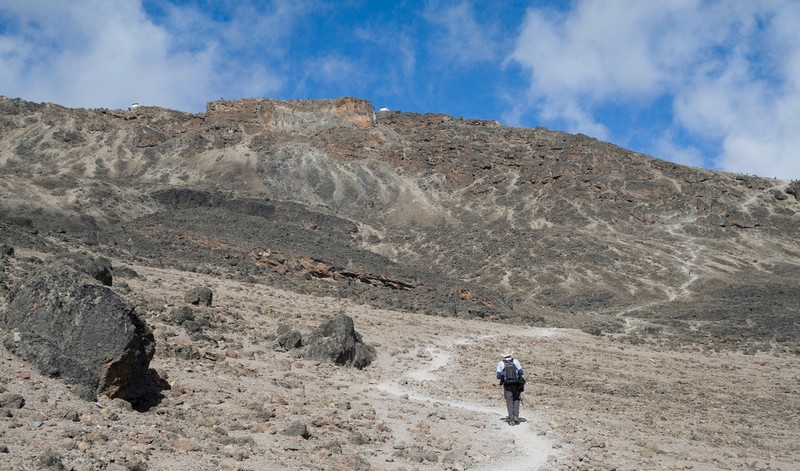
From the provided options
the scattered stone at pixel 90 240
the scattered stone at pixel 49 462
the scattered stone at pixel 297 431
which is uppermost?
the scattered stone at pixel 90 240

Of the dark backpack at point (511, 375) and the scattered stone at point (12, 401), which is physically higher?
the dark backpack at point (511, 375)

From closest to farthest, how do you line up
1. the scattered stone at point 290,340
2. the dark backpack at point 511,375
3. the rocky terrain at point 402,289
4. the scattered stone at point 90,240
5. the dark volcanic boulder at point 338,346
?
the rocky terrain at point 402,289 → the dark backpack at point 511,375 → the dark volcanic boulder at point 338,346 → the scattered stone at point 290,340 → the scattered stone at point 90,240

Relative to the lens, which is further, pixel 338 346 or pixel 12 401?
pixel 338 346

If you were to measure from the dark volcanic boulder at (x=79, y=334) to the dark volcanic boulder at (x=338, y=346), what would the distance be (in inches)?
257

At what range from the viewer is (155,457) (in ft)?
23.5

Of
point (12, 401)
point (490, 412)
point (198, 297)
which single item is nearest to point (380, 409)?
point (490, 412)

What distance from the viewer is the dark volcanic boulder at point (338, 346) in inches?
608

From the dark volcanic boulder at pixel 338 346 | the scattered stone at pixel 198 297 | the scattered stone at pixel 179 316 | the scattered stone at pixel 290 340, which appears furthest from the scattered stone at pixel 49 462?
the scattered stone at pixel 198 297

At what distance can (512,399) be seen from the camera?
39.0ft

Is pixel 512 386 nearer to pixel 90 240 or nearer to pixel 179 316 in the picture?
pixel 179 316

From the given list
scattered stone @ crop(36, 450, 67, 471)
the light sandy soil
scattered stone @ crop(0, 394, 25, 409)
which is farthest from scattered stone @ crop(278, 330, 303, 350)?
scattered stone @ crop(36, 450, 67, 471)

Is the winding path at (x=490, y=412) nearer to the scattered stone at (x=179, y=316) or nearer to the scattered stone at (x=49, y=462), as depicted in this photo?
the scattered stone at (x=179, y=316)

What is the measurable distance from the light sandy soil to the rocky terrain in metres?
0.07

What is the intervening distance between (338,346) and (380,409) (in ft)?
12.9
